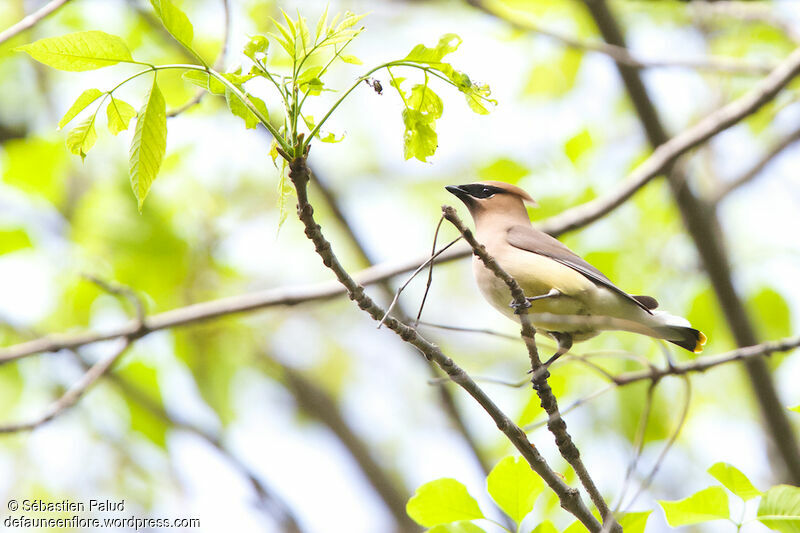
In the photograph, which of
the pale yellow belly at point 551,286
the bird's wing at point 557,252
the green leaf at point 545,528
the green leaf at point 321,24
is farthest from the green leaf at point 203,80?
the bird's wing at point 557,252

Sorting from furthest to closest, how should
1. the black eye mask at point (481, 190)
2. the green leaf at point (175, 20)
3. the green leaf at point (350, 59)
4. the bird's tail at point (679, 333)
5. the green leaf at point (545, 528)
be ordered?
1. the black eye mask at point (481, 190)
2. the bird's tail at point (679, 333)
3. the green leaf at point (545, 528)
4. the green leaf at point (350, 59)
5. the green leaf at point (175, 20)

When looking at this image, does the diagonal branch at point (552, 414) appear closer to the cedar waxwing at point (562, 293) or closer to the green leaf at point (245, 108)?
the cedar waxwing at point (562, 293)

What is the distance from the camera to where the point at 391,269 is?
5.81m

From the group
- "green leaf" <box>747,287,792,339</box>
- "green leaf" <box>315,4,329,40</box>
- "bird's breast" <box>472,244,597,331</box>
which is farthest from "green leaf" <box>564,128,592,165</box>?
"green leaf" <box>315,4,329,40</box>

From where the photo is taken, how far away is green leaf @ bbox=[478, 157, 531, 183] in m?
5.84

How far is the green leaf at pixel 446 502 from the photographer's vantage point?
10.1ft

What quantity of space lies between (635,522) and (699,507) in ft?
0.86

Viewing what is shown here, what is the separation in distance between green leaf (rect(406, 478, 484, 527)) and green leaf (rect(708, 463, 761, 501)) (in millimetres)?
881

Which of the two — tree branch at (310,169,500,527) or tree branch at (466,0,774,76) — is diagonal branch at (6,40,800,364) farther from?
tree branch at (310,169,500,527)

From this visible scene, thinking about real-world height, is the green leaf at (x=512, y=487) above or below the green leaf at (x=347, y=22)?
below

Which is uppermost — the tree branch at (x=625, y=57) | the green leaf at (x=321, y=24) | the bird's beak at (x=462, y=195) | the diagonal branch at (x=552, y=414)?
the tree branch at (x=625, y=57)

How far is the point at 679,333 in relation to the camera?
4344 mm

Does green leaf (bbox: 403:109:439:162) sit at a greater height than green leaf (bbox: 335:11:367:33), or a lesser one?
lesser

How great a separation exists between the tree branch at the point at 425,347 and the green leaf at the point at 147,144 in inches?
19.3
